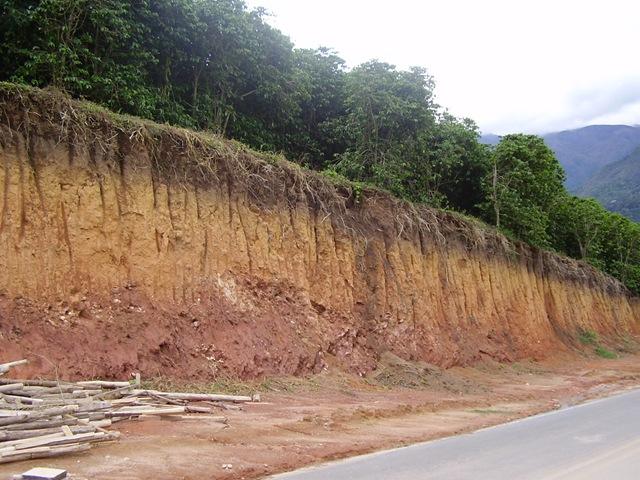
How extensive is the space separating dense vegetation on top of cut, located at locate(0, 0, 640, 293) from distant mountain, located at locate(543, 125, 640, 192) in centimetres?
11063

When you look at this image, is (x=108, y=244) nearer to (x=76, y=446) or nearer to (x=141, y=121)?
(x=141, y=121)

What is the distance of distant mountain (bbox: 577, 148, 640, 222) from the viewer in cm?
8400

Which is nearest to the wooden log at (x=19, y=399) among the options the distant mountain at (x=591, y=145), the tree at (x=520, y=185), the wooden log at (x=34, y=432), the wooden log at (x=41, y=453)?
the wooden log at (x=34, y=432)

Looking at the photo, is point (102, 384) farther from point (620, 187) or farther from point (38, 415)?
point (620, 187)

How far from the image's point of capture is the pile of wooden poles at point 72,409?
7094mm

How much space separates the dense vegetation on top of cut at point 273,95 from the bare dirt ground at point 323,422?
7.47m

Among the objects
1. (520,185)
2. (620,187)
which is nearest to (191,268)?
(520,185)

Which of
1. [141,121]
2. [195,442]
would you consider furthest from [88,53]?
[195,442]

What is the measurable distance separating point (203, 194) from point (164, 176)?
111cm

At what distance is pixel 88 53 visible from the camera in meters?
17.2

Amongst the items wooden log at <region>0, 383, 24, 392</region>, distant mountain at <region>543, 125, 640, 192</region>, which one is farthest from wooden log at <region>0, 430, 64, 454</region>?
distant mountain at <region>543, 125, 640, 192</region>

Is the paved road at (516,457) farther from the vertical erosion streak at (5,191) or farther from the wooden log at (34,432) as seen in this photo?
the vertical erosion streak at (5,191)

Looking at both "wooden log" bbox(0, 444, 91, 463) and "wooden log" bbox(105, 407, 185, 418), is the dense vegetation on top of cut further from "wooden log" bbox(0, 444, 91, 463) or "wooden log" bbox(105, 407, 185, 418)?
"wooden log" bbox(0, 444, 91, 463)

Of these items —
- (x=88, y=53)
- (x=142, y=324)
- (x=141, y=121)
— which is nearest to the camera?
(x=142, y=324)
